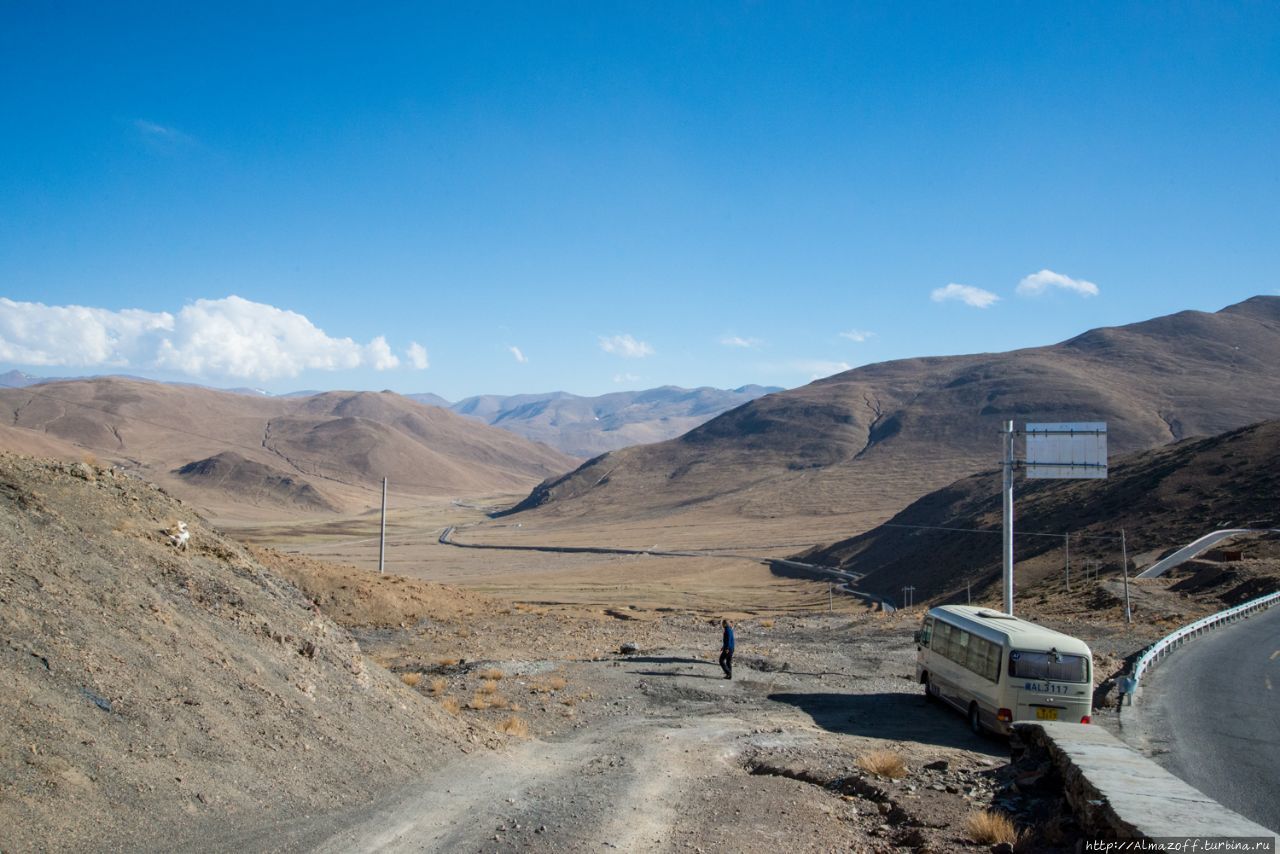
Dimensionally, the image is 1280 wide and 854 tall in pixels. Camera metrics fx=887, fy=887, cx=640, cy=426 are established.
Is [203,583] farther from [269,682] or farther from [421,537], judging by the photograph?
[421,537]

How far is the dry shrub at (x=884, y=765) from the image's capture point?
11.6 m

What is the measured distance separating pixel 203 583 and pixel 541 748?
541 cm

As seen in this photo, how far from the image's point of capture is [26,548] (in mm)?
10508

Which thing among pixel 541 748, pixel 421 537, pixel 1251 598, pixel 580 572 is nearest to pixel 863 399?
pixel 421 537

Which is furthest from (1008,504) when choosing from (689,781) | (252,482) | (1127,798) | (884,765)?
(252,482)

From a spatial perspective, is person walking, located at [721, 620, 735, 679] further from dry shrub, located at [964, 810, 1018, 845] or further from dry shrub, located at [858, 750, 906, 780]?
dry shrub, located at [964, 810, 1018, 845]

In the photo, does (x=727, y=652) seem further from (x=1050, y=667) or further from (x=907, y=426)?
(x=907, y=426)

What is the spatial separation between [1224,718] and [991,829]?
37.3 ft

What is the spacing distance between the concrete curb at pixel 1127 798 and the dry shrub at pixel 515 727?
7743 millimetres

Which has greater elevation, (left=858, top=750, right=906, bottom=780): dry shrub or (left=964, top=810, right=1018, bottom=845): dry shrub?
(left=964, top=810, right=1018, bottom=845): dry shrub

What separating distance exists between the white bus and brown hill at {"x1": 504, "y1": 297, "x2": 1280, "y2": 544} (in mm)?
85088

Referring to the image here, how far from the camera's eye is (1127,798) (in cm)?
742

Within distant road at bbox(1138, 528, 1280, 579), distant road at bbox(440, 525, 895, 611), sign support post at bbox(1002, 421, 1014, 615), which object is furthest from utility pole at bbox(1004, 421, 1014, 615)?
distant road at bbox(440, 525, 895, 611)

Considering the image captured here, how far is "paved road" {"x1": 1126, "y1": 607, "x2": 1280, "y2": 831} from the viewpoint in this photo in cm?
1234
